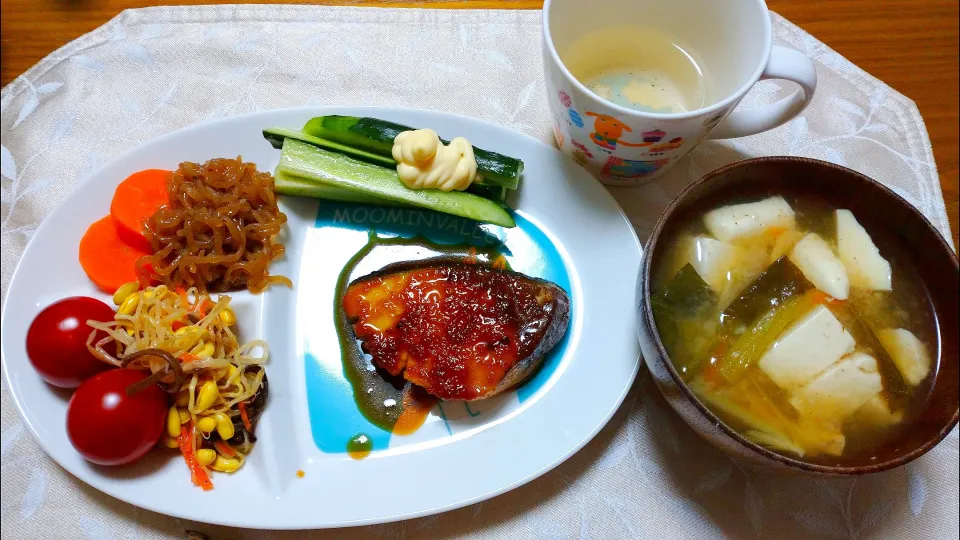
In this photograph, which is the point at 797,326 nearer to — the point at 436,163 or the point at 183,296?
the point at 436,163

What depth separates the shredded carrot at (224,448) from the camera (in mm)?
1705

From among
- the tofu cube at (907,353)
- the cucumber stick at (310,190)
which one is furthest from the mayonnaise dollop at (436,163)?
the tofu cube at (907,353)

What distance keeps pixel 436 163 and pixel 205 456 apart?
3.57ft

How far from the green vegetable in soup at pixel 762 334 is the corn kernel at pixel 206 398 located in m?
1.39

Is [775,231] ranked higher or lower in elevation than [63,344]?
higher

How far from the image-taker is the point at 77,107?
7.16 ft

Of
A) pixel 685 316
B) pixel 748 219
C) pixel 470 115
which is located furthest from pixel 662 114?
pixel 470 115

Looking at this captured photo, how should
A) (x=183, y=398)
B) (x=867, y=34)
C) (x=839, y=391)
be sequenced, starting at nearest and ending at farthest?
(x=839, y=391) → (x=183, y=398) → (x=867, y=34)

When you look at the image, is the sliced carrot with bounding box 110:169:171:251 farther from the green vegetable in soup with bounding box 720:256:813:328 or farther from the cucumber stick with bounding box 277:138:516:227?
the green vegetable in soup with bounding box 720:256:813:328

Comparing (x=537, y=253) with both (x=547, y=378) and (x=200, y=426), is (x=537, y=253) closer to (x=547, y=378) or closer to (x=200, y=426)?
(x=547, y=378)

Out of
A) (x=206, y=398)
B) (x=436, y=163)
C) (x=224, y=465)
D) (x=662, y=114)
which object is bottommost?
(x=224, y=465)

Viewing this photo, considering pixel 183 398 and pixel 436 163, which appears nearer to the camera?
pixel 183 398

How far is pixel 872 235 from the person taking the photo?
66.3 inches

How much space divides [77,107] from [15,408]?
1.10m
